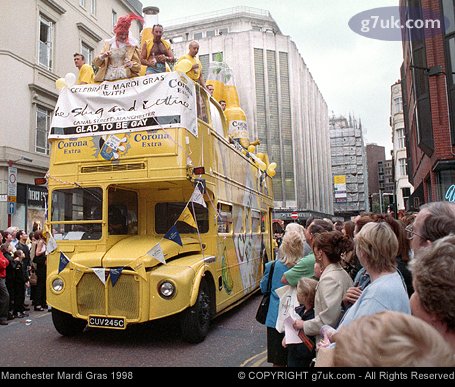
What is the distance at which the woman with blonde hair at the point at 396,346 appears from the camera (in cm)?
127

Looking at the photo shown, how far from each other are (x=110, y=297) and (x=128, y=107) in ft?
9.83

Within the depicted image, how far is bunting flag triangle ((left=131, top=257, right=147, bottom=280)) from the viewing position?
606 cm

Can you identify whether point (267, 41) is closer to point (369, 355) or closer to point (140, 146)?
point (140, 146)

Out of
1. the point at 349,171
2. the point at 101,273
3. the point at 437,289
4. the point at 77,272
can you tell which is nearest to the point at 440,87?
the point at 101,273

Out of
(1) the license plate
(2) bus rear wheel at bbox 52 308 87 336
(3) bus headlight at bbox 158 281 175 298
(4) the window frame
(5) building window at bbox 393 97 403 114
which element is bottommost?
(2) bus rear wheel at bbox 52 308 87 336

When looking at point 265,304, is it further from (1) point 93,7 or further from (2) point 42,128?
(1) point 93,7

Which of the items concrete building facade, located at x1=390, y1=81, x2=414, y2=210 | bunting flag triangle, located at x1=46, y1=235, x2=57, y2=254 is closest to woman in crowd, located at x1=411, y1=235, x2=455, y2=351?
bunting flag triangle, located at x1=46, y1=235, x2=57, y2=254

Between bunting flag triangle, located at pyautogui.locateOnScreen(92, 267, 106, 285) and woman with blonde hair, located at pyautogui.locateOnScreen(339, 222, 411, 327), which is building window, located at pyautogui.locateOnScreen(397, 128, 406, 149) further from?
woman with blonde hair, located at pyautogui.locateOnScreen(339, 222, 411, 327)

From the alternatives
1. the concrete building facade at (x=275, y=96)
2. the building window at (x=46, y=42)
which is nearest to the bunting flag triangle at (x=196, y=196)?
the building window at (x=46, y=42)

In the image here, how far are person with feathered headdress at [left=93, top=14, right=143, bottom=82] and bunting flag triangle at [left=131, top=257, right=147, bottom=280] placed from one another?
3.17m

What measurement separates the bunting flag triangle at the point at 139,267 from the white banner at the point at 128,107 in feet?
6.86

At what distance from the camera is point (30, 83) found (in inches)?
750
